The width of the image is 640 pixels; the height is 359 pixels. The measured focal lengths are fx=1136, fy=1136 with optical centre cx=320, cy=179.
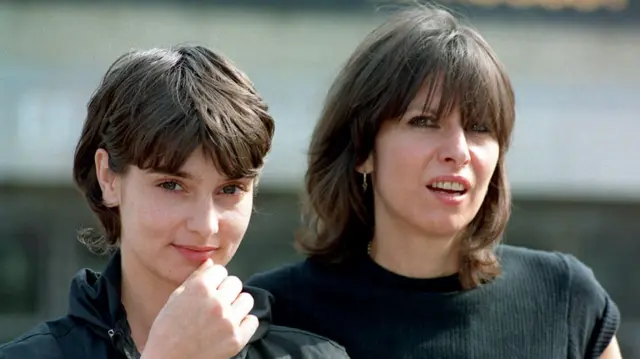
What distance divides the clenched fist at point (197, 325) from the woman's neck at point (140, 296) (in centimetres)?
19

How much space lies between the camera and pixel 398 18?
279 centimetres

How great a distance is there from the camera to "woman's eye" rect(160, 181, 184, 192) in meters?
2.13

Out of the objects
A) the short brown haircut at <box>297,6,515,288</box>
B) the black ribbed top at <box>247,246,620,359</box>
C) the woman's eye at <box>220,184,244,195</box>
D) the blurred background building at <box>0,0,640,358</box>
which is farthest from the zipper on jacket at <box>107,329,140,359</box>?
the blurred background building at <box>0,0,640,358</box>

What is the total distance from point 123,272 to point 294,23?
6.05 metres

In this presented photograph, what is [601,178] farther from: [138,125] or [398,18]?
[138,125]

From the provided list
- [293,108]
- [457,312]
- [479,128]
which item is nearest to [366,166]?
[479,128]

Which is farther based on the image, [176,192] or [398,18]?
[398,18]

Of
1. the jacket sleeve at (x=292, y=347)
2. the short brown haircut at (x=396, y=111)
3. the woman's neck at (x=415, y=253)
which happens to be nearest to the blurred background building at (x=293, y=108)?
the short brown haircut at (x=396, y=111)

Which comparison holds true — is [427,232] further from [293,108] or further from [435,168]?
[293,108]

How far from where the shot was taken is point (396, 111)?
2586 mm

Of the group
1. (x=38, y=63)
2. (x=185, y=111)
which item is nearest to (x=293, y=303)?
(x=185, y=111)

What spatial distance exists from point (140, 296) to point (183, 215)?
26 centimetres

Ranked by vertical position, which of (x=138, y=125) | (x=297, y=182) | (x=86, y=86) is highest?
(x=138, y=125)

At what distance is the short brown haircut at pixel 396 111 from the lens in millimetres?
2568
